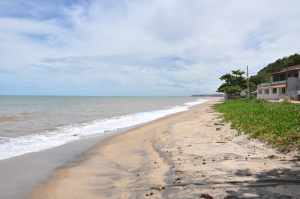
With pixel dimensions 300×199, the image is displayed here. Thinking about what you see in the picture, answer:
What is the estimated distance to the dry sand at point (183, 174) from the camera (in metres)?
6.41

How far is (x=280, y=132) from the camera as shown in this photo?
12.1m

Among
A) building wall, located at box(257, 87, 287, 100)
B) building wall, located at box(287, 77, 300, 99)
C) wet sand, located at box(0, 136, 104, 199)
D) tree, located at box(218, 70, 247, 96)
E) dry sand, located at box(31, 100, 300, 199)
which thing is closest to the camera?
dry sand, located at box(31, 100, 300, 199)

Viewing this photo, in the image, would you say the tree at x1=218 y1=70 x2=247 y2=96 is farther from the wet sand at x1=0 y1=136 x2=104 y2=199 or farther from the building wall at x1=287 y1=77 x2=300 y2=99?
the wet sand at x1=0 y1=136 x2=104 y2=199

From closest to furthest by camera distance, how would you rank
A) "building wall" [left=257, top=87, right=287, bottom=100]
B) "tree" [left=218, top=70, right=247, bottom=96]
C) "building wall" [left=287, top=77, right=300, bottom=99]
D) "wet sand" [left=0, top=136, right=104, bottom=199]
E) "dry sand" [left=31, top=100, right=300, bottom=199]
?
"dry sand" [left=31, top=100, right=300, bottom=199] → "wet sand" [left=0, top=136, right=104, bottom=199] → "building wall" [left=287, top=77, right=300, bottom=99] → "building wall" [left=257, top=87, right=287, bottom=100] → "tree" [left=218, top=70, right=247, bottom=96]

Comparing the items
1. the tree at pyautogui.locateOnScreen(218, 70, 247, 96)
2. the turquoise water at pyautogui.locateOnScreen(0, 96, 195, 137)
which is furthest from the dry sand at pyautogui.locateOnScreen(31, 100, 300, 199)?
the tree at pyautogui.locateOnScreen(218, 70, 247, 96)

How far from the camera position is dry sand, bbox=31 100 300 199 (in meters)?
6.41

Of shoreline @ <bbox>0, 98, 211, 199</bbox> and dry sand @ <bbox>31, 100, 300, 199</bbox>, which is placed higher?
dry sand @ <bbox>31, 100, 300, 199</bbox>

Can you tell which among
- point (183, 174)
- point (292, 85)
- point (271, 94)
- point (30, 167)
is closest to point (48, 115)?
point (30, 167)

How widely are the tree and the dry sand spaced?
192ft

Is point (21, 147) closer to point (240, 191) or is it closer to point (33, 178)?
point (33, 178)

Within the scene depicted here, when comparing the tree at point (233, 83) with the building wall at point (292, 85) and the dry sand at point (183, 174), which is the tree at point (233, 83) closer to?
the building wall at point (292, 85)

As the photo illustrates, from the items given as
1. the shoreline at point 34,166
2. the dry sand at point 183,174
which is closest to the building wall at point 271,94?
the dry sand at point 183,174

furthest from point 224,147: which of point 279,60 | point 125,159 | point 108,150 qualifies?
point 279,60

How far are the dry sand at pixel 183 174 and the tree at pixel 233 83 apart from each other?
58.7 meters
